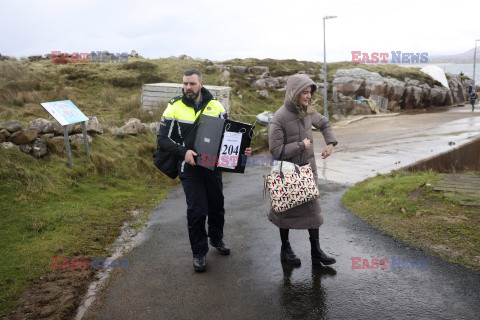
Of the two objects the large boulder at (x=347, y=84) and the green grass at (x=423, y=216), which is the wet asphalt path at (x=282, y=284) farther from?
the large boulder at (x=347, y=84)

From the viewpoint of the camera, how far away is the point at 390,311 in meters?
3.55

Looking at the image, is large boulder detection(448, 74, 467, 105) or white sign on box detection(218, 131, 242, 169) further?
large boulder detection(448, 74, 467, 105)

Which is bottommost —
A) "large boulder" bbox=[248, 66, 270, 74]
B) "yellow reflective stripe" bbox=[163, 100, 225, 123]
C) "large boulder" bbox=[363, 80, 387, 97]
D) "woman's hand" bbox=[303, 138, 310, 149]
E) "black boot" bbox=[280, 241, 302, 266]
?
"black boot" bbox=[280, 241, 302, 266]

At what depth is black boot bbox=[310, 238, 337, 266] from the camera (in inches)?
177

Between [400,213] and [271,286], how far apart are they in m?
2.91

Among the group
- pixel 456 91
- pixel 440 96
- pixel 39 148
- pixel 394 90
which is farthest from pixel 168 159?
pixel 456 91

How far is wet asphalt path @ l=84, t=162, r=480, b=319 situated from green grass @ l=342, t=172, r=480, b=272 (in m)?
0.26

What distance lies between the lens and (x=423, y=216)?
580cm

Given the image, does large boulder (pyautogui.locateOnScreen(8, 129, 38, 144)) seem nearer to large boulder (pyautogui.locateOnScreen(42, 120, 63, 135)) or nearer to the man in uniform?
large boulder (pyautogui.locateOnScreen(42, 120, 63, 135))

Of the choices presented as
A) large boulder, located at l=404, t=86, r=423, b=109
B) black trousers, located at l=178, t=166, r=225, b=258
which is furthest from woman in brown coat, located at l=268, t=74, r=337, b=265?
large boulder, located at l=404, t=86, r=423, b=109

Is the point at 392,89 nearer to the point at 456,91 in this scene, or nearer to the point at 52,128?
the point at 456,91

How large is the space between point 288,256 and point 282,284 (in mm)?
538

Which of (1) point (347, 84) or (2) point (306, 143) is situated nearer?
(2) point (306, 143)

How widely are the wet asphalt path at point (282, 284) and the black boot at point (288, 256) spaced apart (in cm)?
9
